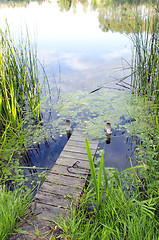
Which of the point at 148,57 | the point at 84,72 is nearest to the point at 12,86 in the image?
the point at 148,57

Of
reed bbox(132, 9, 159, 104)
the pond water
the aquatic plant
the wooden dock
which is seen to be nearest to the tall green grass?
the wooden dock

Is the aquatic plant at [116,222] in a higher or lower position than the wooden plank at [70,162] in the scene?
higher

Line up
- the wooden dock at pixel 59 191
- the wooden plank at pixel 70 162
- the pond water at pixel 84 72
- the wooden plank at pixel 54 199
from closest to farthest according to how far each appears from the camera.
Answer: the wooden dock at pixel 59 191 → the wooden plank at pixel 54 199 → the wooden plank at pixel 70 162 → the pond water at pixel 84 72

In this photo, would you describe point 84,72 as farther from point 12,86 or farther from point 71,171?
point 71,171

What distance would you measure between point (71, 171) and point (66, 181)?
16 centimetres

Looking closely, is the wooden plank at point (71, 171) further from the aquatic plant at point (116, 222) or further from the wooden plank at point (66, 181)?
the aquatic plant at point (116, 222)

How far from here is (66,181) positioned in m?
1.99

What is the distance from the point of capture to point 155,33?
2.97 m

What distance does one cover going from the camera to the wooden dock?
1522 mm

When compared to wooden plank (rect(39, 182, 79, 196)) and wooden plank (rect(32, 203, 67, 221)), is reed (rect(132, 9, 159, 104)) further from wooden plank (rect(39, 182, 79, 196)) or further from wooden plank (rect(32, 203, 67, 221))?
wooden plank (rect(32, 203, 67, 221))

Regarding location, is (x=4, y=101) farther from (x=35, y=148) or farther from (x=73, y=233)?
(x=73, y=233)

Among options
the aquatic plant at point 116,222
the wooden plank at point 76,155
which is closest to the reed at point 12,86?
the wooden plank at point 76,155

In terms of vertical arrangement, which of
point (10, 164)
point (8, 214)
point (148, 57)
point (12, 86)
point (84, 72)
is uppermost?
point (148, 57)

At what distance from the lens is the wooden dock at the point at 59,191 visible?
1522 millimetres
